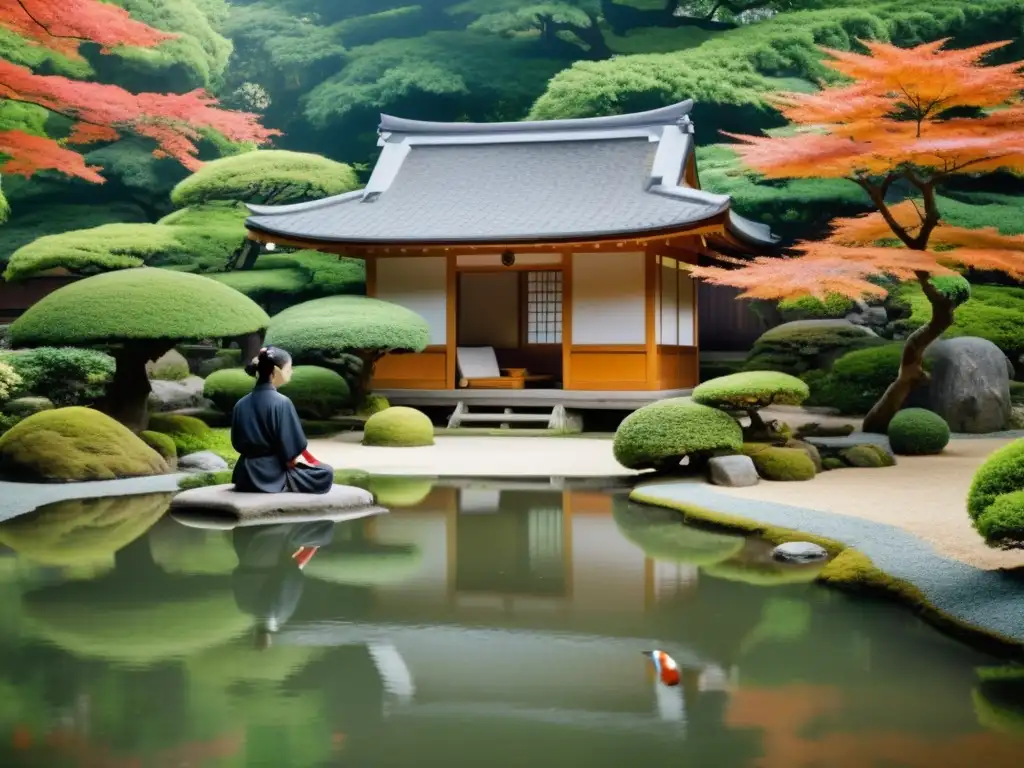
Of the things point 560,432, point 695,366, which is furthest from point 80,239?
point 695,366

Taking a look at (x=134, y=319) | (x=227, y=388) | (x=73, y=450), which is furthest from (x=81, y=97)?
(x=73, y=450)

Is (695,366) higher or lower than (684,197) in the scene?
lower

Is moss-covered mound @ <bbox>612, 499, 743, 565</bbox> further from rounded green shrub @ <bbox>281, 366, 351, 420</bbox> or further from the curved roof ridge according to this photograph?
the curved roof ridge

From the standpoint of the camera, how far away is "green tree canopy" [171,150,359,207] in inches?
828

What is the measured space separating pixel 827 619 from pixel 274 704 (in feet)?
9.22

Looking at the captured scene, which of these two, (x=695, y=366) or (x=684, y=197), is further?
(x=695, y=366)

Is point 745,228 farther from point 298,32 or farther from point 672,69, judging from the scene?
point 298,32

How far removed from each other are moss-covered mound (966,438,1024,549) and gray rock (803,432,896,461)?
619 centimetres

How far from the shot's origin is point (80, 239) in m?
19.7

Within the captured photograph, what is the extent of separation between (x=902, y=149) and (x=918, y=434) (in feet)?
11.0

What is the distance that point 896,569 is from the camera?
5820mm

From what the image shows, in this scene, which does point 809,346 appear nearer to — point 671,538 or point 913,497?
point 913,497

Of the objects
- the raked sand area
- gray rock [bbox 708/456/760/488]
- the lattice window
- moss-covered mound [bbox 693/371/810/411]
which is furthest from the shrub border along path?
the lattice window

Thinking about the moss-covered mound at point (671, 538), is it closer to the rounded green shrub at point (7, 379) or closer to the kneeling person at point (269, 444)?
the kneeling person at point (269, 444)
